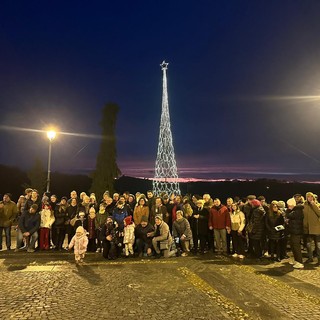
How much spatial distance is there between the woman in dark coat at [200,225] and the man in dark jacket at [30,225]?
4.96 metres

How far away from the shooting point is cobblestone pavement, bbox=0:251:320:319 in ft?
19.2

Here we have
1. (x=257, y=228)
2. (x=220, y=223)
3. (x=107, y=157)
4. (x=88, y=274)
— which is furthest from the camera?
(x=107, y=157)

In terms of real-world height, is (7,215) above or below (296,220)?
above

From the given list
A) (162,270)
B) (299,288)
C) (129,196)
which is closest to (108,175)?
(129,196)

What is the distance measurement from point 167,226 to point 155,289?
3669 millimetres

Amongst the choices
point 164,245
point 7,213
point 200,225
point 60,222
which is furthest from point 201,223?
point 7,213

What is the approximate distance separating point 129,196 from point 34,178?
21.1 meters

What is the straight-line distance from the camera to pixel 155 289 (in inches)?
282

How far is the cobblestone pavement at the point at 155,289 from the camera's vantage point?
5852mm

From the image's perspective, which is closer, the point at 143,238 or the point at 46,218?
the point at 143,238

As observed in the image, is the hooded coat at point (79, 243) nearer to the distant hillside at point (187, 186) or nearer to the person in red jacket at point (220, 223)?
the person in red jacket at point (220, 223)

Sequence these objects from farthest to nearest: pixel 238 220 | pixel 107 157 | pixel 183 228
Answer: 1. pixel 107 157
2. pixel 183 228
3. pixel 238 220

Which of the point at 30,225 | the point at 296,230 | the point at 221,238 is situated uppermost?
the point at 30,225

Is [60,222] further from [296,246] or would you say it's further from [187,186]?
[187,186]
